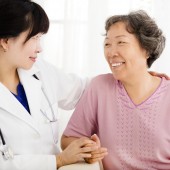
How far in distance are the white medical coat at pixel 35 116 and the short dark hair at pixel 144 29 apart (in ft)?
1.42

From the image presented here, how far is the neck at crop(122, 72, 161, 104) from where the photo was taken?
1.80 m

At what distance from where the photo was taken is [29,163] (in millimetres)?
1634

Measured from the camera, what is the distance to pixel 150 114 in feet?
5.79

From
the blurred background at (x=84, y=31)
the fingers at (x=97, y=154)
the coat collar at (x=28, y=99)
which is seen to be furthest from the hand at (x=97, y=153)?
the blurred background at (x=84, y=31)

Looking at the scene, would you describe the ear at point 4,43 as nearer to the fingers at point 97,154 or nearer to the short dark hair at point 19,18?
the short dark hair at point 19,18

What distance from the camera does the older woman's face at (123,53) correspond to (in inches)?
68.2

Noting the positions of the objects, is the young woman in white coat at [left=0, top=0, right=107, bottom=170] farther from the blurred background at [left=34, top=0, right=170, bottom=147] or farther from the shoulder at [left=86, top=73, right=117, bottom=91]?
the blurred background at [left=34, top=0, right=170, bottom=147]

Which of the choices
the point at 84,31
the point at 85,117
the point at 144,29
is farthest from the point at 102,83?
the point at 84,31

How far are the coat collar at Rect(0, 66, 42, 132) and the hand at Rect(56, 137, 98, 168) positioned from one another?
0.61 ft

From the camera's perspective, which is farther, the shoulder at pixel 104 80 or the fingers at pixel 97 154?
the shoulder at pixel 104 80

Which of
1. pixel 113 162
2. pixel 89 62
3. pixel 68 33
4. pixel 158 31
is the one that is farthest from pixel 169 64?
pixel 113 162

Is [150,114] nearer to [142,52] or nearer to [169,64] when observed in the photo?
[142,52]

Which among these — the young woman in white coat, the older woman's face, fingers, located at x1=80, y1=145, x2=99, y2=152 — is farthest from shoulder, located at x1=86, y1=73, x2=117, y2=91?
fingers, located at x1=80, y1=145, x2=99, y2=152

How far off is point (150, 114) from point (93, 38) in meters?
1.26
